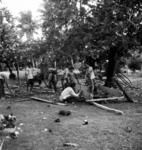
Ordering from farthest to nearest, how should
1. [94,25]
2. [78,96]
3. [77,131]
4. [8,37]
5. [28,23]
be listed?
[28,23]
[8,37]
[94,25]
[78,96]
[77,131]

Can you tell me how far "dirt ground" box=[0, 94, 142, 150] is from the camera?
425cm

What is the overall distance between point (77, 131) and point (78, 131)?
27 millimetres

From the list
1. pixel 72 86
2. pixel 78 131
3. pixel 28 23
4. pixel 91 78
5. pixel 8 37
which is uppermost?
pixel 28 23

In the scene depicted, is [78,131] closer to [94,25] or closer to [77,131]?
[77,131]

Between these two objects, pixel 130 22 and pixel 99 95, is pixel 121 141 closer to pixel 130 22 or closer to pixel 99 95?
pixel 99 95

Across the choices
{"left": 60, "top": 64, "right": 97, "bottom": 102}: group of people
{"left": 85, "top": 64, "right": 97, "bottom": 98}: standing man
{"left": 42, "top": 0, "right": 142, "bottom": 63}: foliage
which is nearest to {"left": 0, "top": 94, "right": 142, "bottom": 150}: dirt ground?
{"left": 60, "top": 64, "right": 97, "bottom": 102}: group of people

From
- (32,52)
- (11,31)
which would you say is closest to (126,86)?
(32,52)

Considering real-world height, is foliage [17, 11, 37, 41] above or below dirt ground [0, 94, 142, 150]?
above

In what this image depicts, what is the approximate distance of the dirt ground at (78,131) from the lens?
4.25 m

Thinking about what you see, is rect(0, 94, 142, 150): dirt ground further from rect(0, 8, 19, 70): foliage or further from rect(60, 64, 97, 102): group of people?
rect(0, 8, 19, 70): foliage

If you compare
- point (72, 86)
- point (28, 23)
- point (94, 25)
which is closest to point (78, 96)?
point (72, 86)

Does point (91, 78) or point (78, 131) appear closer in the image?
point (78, 131)

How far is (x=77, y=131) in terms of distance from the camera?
5.21m

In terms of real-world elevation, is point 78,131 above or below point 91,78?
below
